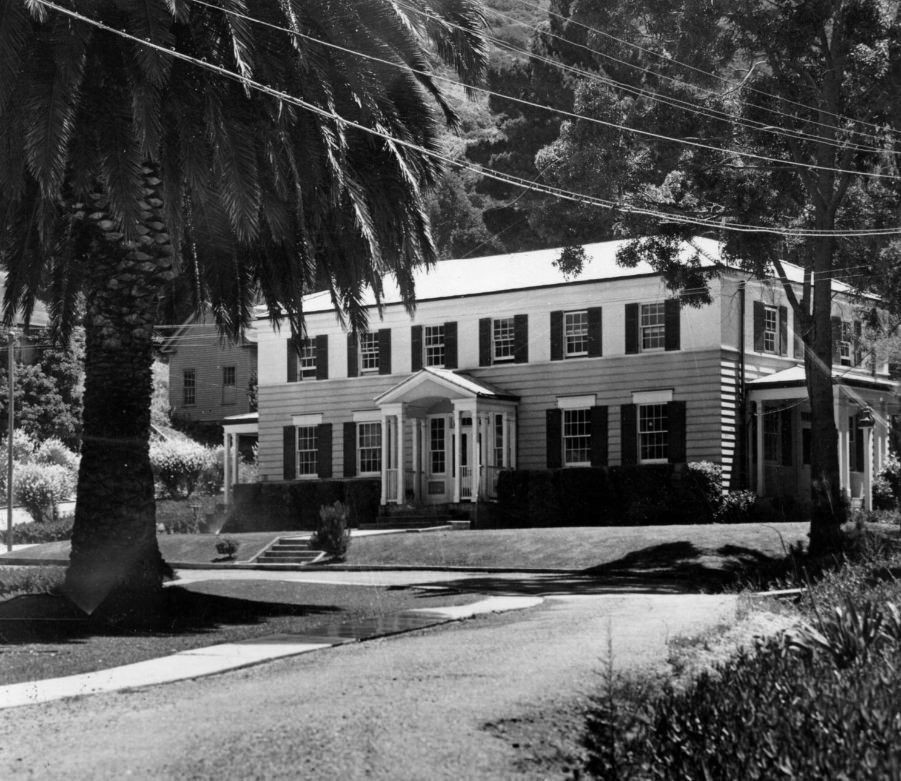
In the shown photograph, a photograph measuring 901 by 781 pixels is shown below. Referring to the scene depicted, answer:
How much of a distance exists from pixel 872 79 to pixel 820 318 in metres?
5.17

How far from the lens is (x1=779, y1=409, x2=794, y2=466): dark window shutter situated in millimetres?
41713

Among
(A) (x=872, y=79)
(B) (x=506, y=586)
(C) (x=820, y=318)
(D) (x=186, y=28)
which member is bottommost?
(B) (x=506, y=586)

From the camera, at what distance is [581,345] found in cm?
4144

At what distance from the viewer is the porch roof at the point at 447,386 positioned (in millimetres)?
41219

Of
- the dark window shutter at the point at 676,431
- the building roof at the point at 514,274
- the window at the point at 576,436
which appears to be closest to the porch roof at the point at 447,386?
the window at the point at 576,436

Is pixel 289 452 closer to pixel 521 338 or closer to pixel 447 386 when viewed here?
pixel 447 386

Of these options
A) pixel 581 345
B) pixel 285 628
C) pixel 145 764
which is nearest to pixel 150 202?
pixel 285 628

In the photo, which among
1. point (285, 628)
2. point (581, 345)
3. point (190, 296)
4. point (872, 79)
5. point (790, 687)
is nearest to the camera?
point (790, 687)

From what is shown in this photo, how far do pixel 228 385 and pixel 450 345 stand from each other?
87.2ft

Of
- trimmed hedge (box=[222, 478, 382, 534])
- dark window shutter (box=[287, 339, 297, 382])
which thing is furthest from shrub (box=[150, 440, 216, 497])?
dark window shutter (box=[287, 339, 297, 382])

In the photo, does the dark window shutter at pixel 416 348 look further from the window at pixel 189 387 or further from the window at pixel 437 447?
the window at pixel 189 387

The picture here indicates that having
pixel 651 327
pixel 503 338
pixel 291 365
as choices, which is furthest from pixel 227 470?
pixel 651 327

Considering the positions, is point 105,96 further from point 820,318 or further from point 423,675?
point 820,318

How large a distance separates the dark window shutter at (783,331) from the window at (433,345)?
10742 mm
